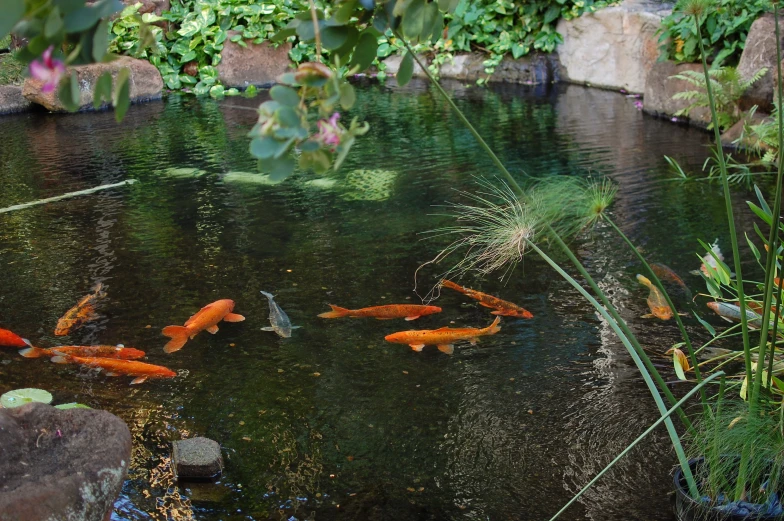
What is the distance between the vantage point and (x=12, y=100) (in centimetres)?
1116

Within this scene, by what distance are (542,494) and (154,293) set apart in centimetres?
291

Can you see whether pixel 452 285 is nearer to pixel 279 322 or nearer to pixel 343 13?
pixel 279 322

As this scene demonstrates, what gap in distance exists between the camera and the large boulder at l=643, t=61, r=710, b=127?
30.3ft

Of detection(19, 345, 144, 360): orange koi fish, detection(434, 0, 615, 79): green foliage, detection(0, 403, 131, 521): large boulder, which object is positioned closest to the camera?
detection(0, 403, 131, 521): large boulder

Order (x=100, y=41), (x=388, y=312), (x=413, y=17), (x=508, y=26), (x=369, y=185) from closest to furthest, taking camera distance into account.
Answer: (x=100, y=41), (x=413, y=17), (x=388, y=312), (x=369, y=185), (x=508, y=26)

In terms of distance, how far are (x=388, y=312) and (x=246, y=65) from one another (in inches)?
369

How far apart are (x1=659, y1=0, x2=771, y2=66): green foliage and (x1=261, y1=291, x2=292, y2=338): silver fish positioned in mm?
6599

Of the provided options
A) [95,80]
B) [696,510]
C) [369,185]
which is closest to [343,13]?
[696,510]

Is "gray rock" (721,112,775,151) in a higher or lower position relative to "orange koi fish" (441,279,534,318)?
higher

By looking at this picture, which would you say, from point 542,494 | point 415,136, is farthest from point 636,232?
point 415,136

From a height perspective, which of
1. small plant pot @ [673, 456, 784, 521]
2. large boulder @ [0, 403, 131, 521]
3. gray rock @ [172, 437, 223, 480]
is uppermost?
large boulder @ [0, 403, 131, 521]

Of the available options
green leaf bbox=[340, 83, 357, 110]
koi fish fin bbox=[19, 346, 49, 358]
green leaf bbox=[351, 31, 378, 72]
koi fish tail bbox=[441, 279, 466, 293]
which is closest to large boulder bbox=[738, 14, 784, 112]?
koi fish tail bbox=[441, 279, 466, 293]

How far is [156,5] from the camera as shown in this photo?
44.0 feet

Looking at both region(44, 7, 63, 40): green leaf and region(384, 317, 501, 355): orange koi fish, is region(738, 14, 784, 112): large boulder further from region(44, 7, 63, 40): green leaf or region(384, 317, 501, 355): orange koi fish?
region(44, 7, 63, 40): green leaf
